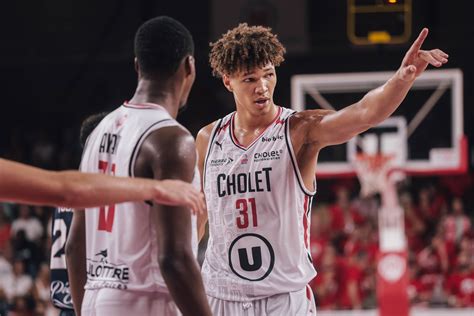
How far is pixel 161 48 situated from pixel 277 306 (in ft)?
6.86

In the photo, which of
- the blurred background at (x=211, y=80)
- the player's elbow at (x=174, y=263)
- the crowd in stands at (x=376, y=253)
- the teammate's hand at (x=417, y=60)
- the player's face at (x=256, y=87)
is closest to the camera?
the player's elbow at (x=174, y=263)

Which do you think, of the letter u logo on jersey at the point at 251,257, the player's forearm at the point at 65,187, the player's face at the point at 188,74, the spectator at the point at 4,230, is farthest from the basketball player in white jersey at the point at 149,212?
the spectator at the point at 4,230

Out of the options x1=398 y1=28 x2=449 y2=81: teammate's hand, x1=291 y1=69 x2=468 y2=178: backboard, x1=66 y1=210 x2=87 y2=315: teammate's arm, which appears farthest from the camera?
x1=291 y1=69 x2=468 y2=178: backboard

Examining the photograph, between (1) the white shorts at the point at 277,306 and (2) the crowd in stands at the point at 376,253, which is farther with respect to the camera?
(2) the crowd in stands at the point at 376,253

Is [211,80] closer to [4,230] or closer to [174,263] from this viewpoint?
[4,230]

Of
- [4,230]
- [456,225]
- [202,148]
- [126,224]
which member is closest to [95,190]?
[126,224]

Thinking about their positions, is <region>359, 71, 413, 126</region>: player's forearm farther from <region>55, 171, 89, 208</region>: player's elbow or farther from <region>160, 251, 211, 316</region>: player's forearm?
<region>55, 171, 89, 208</region>: player's elbow

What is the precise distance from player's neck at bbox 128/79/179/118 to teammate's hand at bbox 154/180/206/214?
65 centimetres

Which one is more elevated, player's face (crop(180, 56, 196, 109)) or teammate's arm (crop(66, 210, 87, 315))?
player's face (crop(180, 56, 196, 109))

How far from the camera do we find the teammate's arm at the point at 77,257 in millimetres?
4500

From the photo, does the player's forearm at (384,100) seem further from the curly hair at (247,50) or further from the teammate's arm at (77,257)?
the teammate's arm at (77,257)

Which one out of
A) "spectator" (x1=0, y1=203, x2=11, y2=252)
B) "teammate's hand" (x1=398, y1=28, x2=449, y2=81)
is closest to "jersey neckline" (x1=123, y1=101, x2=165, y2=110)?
"teammate's hand" (x1=398, y1=28, x2=449, y2=81)

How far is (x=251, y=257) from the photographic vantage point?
18.7 feet

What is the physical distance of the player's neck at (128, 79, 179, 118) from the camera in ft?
13.9
